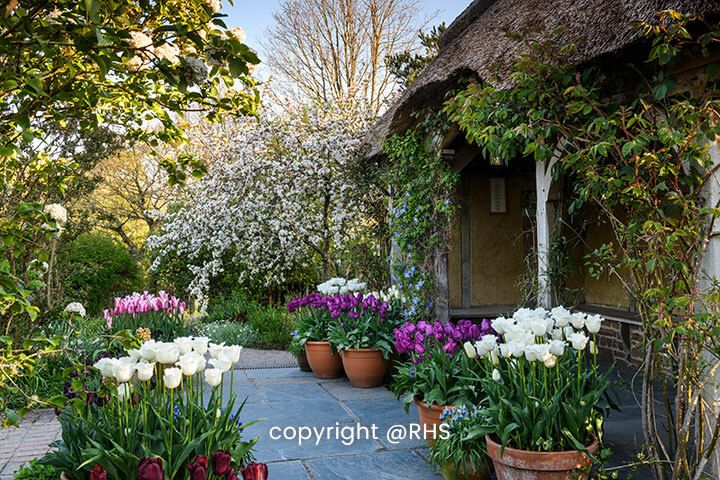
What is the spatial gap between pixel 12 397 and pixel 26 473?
2.20m

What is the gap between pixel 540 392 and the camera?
2855 mm

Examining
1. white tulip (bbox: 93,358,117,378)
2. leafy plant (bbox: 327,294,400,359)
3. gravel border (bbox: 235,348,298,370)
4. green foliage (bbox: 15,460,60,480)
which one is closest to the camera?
white tulip (bbox: 93,358,117,378)

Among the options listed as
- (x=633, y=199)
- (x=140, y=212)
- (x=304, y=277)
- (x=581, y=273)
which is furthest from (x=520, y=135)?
(x=140, y=212)

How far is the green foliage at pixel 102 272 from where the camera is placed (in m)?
10.5

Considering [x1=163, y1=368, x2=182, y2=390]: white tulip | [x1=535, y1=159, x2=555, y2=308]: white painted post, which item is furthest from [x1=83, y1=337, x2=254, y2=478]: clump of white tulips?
[x1=535, y1=159, x2=555, y2=308]: white painted post

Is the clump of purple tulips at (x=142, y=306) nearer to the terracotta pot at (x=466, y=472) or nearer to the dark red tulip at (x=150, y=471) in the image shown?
the terracotta pot at (x=466, y=472)

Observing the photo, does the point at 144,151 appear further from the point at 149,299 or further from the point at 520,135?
the point at 520,135

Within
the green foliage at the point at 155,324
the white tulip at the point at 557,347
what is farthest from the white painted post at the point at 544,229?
the green foliage at the point at 155,324

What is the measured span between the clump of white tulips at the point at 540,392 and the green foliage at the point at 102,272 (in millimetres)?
8779

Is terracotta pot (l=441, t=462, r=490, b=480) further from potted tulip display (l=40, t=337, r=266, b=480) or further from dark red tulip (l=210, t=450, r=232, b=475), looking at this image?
dark red tulip (l=210, t=450, r=232, b=475)

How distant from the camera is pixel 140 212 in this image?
1566 cm

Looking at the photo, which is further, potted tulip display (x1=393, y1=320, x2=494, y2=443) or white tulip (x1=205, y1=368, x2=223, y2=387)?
potted tulip display (x1=393, y1=320, x2=494, y2=443)

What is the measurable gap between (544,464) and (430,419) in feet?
3.14

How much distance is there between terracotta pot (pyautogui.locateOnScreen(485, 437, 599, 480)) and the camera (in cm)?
268
